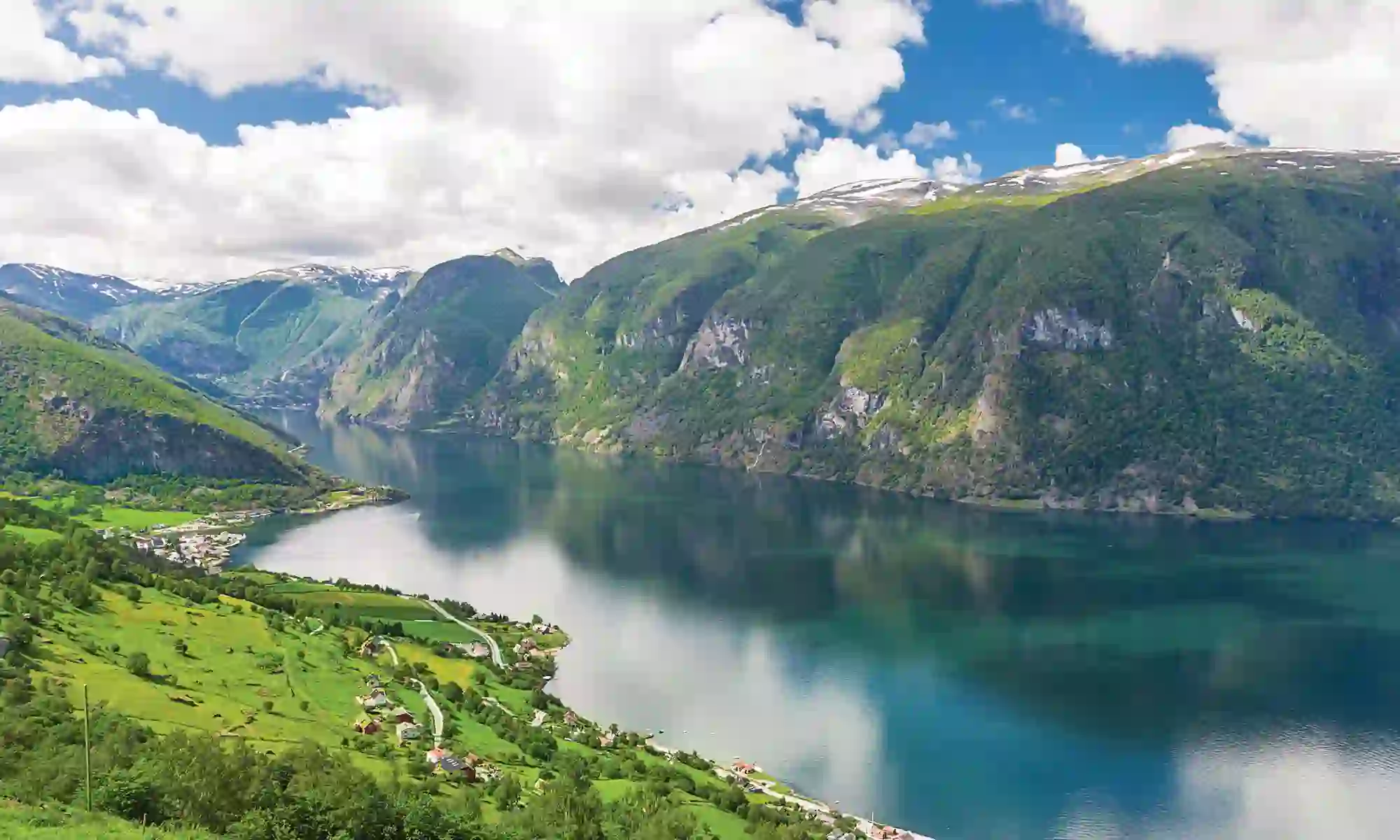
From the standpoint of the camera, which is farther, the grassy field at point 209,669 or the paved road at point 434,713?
the paved road at point 434,713

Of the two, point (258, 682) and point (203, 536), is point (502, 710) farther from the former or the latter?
point (203, 536)

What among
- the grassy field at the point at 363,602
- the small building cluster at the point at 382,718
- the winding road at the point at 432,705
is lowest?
the grassy field at the point at 363,602

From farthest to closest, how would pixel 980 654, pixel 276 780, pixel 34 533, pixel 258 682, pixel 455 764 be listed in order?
pixel 980 654 → pixel 34 533 → pixel 258 682 → pixel 455 764 → pixel 276 780

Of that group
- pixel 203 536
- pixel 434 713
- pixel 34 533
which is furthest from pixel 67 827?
pixel 203 536

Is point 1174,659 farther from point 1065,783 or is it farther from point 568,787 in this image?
point 568,787

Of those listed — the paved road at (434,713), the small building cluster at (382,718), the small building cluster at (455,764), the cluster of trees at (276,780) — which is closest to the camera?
the cluster of trees at (276,780)

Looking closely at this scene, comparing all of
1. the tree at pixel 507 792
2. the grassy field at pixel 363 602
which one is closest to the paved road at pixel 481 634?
the grassy field at pixel 363 602

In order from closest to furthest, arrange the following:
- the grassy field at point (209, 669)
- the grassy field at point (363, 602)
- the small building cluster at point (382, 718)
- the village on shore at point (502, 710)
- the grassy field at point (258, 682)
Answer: the grassy field at point (258, 682), the grassy field at point (209, 669), the village on shore at point (502, 710), the small building cluster at point (382, 718), the grassy field at point (363, 602)

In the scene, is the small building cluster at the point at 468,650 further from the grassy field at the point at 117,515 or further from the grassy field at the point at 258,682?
the grassy field at the point at 117,515

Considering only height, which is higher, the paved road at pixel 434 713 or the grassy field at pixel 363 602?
the paved road at pixel 434 713
